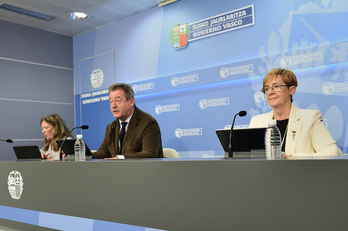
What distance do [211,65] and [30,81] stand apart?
→ 3138 millimetres

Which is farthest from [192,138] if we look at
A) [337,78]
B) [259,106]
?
[337,78]

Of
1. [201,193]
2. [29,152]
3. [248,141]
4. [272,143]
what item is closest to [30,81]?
[29,152]

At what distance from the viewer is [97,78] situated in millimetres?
6055

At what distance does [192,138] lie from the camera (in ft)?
15.6

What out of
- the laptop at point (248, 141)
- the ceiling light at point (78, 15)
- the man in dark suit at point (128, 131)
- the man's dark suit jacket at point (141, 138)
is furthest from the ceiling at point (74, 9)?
the laptop at point (248, 141)

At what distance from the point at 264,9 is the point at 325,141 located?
220cm

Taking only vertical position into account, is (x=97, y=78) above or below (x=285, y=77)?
above

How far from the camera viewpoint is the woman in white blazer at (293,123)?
246cm

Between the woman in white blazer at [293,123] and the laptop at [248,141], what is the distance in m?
0.47

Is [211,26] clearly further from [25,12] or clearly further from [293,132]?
[25,12]

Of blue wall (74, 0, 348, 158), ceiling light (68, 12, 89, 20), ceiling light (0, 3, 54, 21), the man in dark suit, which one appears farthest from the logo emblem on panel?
the man in dark suit

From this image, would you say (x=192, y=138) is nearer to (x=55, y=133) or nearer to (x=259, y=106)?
(x=259, y=106)

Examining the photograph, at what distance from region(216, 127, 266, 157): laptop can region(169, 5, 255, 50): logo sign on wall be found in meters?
2.55

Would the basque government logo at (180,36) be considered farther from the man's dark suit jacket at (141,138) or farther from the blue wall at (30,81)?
the blue wall at (30,81)
